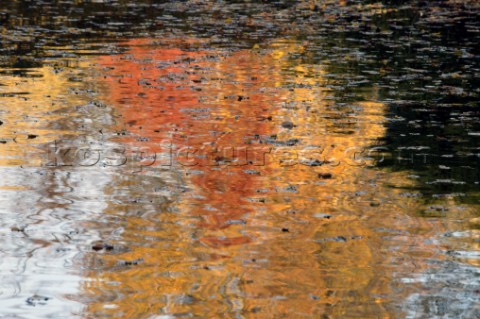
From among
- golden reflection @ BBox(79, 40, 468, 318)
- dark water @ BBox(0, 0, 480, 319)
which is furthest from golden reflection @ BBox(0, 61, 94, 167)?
golden reflection @ BBox(79, 40, 468, 318)

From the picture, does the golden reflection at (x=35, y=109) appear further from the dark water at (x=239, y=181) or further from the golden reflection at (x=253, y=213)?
the golden reflection at (x=253, y=213)

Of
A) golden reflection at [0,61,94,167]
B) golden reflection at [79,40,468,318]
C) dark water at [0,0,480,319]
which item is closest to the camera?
golden reflection at [79,40,468,318]

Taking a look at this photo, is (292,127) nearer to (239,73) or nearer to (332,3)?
(239,73)

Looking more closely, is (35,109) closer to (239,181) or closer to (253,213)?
(239,181)

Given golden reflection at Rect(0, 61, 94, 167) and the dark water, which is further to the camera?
golden reflection at Rect(0, 61, 94, 167)

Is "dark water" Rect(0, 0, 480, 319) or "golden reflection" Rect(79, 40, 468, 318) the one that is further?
"dark water" Rect(0, 0, 480, 319)

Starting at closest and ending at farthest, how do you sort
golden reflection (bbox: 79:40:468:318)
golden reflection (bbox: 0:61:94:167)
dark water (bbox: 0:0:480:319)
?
1. golden reflection (bbox: 79:40:468:318)
2. dark water (bbox: 0:0:480:319)
3. golden reflection (bbox: 0:61:94:167)

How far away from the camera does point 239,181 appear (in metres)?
10.2

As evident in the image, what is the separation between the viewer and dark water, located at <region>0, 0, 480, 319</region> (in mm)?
6984

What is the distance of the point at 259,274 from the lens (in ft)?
24.0

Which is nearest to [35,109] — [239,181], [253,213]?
[239,181]

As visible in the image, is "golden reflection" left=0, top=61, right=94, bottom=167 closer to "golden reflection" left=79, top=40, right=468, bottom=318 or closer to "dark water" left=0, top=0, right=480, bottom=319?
"dark water" left=0, top=0, right=480, bottom=319

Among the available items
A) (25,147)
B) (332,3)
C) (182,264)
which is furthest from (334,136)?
(332,3)

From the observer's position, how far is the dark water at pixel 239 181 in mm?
6984
